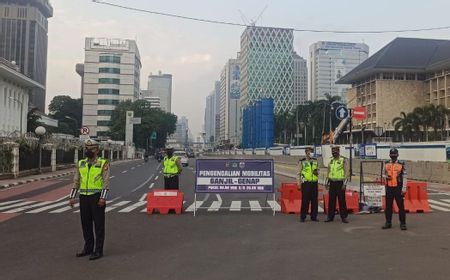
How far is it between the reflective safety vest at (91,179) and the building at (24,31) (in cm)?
11527

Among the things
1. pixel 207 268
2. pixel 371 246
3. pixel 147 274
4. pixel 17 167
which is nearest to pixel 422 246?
pixel 371 246

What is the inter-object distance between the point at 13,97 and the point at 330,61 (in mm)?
101906

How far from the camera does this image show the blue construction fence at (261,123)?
10112 centimetres

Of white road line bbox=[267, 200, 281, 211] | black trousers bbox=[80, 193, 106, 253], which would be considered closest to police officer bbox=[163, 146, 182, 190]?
white road line bbox=[267, 200, 281, 211]

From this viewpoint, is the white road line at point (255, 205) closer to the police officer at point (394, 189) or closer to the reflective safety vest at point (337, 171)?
the reflective safety vest at point (337, 171)

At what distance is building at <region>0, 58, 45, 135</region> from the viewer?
5272 cm

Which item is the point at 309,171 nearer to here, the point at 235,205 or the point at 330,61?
the point at 235,205

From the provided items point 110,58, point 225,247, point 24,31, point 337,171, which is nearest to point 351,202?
point 337,171

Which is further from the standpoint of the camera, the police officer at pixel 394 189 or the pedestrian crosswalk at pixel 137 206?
the pedestrian crosswalk at pixel 137 206

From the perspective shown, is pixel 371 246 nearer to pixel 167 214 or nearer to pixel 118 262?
pixel 118 262

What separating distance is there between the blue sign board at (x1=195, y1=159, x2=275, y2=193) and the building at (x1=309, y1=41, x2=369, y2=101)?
12704cm

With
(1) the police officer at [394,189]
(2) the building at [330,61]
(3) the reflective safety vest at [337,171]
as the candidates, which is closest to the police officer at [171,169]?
(3) the reflective safety vest at [337,171]

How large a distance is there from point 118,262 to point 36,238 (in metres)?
2.98

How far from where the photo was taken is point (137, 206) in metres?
15.7
